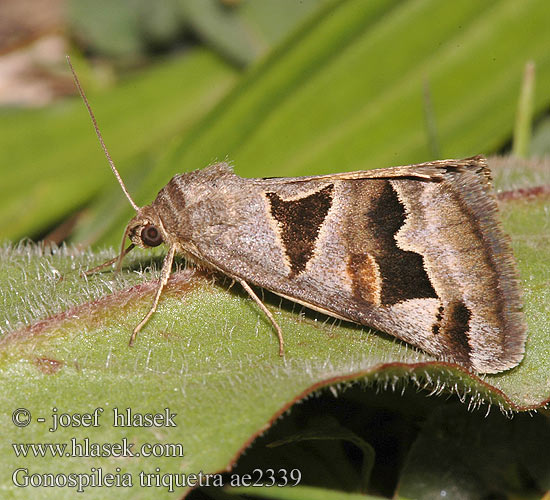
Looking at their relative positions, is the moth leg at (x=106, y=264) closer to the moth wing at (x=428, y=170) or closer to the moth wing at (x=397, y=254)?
the moth wing at (x=397, y=254)

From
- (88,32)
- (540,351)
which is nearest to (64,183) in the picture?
(88,32)

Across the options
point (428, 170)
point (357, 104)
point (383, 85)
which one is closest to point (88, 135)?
point (357, 104)

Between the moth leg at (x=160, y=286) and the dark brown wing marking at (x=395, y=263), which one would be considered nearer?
the moth leg at (x=160, y=286)

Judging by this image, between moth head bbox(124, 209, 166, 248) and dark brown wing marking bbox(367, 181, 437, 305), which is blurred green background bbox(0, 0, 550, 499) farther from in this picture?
moth head bbox(124, 209, 166, 248)

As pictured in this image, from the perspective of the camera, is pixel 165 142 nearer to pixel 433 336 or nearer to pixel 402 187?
pixel 402 187

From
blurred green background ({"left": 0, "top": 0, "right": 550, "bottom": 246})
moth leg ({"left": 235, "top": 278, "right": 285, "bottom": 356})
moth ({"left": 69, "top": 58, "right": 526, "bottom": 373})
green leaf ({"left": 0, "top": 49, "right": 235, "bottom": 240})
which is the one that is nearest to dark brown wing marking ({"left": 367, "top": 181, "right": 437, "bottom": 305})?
moth ({"left": 69, "top": 58, "right": 526, "bottom": 373})

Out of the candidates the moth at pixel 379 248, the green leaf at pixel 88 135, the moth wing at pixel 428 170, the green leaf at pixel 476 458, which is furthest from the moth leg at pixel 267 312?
the green leaf at pixel 88 135

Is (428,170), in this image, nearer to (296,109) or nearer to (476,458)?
(476,458)
